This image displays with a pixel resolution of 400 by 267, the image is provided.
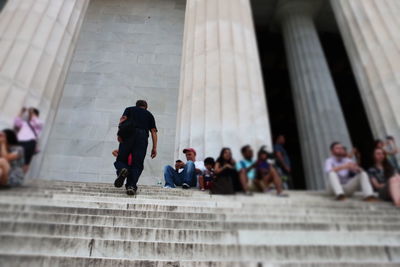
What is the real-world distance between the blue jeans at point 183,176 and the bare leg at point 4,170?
5403 millimetres

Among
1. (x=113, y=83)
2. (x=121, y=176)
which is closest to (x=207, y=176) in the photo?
(x=121, y=176)

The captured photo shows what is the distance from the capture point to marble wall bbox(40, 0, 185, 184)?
65.7 feet

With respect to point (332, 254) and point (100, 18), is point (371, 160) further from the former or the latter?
point (100, 18)

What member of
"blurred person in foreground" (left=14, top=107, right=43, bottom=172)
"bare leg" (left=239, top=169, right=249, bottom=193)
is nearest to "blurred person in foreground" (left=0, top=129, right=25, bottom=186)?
"blurred person in foreground" (left=14, top=107, right=43, bottom=172)

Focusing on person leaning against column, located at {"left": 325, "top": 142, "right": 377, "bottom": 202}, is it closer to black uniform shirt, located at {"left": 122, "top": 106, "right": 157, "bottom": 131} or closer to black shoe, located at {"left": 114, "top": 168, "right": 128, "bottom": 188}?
A: black uniform shirt, located at {"left": 122, "top": 106, "right": 157, "bottom": 131}

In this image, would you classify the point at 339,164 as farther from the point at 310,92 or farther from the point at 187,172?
the point at 310,92

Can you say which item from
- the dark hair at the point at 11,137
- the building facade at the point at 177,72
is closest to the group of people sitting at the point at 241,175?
the building facade at the point at 177,72

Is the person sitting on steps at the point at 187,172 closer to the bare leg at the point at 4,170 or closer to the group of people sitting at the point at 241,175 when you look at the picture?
the group of people sitting at the point at 241,175

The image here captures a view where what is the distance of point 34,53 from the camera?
39.4 ft

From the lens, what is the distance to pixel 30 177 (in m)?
7.72

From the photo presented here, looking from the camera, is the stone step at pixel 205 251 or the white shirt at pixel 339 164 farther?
the white shirt at pixel 339 164

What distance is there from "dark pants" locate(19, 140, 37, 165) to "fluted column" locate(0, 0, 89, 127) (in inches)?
84.9

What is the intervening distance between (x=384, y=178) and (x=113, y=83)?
19418 mm

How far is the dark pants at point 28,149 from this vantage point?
24.8 feet
